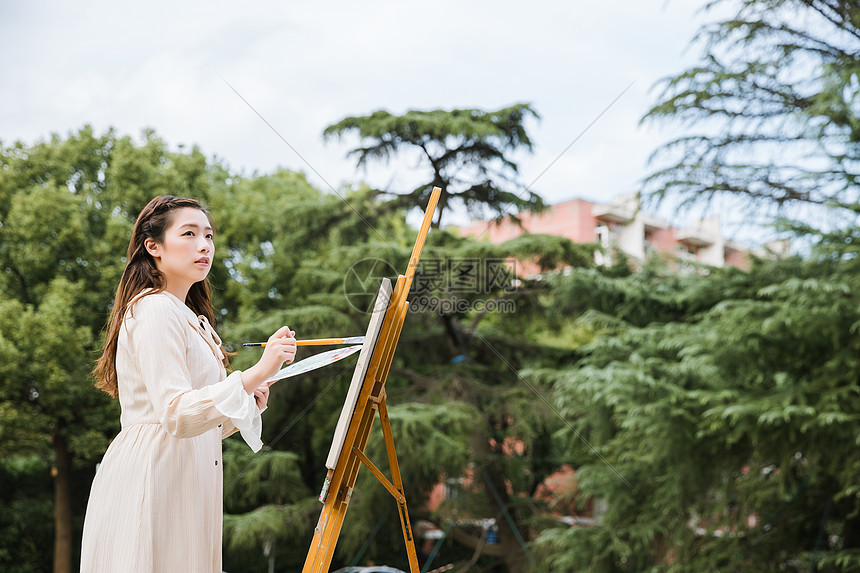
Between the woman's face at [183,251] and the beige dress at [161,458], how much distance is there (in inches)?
3.2

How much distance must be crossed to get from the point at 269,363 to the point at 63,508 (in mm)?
10523

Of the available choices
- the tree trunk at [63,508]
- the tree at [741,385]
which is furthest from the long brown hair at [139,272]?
the tree trunk at [63,508]

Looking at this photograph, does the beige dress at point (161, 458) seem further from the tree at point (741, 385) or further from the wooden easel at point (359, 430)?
the tree at point (741, 385)

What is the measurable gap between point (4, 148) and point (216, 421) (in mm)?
11016

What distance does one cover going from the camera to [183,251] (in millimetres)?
1549

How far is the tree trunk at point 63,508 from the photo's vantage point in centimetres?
1012

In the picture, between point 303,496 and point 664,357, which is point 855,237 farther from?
point 303,496

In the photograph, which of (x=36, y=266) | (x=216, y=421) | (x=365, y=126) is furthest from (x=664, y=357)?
(x=36, y=266)

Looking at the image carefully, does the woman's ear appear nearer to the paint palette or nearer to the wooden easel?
the paint palette

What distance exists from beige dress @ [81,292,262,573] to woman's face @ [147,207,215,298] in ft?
0.27

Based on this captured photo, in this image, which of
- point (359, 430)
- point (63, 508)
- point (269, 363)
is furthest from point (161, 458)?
point (63, 508)

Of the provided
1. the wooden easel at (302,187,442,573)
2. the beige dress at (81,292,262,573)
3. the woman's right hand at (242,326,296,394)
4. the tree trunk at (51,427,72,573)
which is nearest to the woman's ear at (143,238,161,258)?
the beige dress at (81,292,262,573)

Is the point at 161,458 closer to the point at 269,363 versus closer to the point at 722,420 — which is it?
the point at 269,363

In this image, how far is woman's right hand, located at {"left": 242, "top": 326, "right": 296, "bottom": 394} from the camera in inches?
53.8
